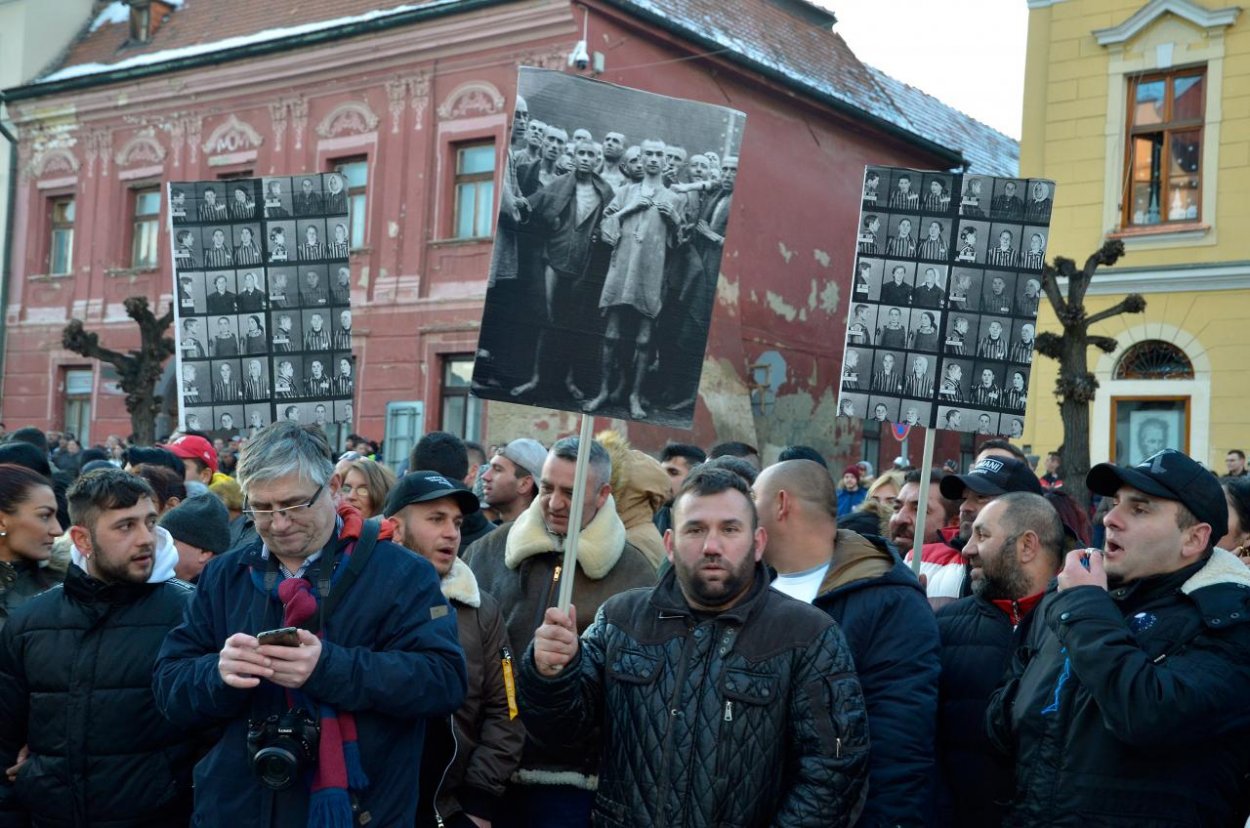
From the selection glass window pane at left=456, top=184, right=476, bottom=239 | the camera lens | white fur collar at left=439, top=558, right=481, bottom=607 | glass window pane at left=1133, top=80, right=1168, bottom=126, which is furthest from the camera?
glass window pane at left=456, top=184, right=476, bottom=239

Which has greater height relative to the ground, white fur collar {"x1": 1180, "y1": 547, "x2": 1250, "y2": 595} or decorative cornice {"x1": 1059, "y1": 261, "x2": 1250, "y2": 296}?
decorative cornice {"x1": 1059, "y1": 261, "x2": 1250, "y2": 296}

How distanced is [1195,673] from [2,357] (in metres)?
29.4

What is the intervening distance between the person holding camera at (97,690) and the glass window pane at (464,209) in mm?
18786

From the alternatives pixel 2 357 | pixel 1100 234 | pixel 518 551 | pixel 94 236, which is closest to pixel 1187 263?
pixel 1100 234

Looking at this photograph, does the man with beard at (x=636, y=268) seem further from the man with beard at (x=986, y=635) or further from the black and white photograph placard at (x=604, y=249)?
the man with beard at (x=986, y=635)

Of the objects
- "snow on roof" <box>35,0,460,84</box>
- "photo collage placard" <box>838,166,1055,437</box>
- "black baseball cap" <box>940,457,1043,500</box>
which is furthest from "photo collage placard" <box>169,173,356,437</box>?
"snow on roof" <box>35,0,460,84</box>

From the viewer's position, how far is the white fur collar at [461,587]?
498 cm

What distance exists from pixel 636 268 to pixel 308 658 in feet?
5.53

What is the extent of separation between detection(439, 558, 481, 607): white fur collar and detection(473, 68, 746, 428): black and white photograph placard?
2.74 ft

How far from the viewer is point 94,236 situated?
28047 mm

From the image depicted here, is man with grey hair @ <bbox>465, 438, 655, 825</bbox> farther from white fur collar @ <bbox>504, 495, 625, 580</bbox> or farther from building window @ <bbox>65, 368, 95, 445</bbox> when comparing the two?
building window @ <bbox>65, 368, 95, 445</bbox>

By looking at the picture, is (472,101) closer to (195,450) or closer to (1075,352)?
(1075,352)

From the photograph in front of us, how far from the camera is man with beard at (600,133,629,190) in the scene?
4.60m

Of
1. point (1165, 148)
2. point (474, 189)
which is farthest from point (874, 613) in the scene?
point (474, 189)
